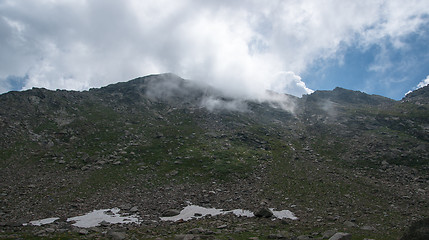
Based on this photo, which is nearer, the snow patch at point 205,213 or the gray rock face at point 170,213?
the snow patch at point 205,213

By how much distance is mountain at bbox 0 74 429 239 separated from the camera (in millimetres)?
31781

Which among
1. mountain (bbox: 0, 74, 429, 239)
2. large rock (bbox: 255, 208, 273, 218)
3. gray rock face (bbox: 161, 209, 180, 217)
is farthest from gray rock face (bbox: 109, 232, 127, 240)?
large rock (bbox: 255, 208, 273, 218)

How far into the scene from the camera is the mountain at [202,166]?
31.8 m

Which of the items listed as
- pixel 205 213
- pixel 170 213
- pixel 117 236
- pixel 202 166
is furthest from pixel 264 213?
pixel 202 166

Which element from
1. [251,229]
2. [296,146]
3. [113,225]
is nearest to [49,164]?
[113,225]

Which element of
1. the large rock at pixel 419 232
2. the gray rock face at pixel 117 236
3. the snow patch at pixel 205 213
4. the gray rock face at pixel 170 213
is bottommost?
the snow patch at pixel 205 213

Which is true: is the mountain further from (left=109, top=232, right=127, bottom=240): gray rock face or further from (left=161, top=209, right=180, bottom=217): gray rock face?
(left=161, top=209, right=180, bottom=217): gray rock face

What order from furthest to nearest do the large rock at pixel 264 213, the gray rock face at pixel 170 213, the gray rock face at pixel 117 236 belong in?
the gray rock face at pixel 170 213 < the large rock at pixel 264 213 < the gray rock face at pixel 117 236

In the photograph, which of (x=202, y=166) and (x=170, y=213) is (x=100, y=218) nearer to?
(x=170, y=213)

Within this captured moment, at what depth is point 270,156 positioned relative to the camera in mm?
70312

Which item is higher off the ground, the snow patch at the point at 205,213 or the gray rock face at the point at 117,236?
the gray rock face at the point at 117,236

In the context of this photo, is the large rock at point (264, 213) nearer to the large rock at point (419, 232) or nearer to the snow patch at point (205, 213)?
the snow patch at point (205, 213)

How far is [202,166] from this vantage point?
6100cm

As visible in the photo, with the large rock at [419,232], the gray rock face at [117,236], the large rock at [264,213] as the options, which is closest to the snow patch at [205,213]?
the large rock at [264,213]
